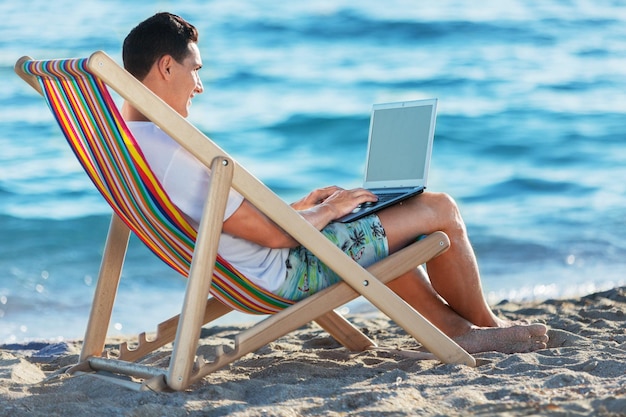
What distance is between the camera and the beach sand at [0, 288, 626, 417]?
278cm

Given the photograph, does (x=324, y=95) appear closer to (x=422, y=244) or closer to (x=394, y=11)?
(x=394, y=11)

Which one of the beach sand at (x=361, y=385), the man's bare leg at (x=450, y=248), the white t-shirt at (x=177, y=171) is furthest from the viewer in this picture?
the man's bare leg at (x=450, y=248)

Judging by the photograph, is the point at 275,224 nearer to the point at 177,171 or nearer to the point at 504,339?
the point at 177,171

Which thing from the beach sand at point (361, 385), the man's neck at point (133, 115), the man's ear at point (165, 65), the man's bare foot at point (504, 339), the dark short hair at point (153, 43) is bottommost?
the beach sand at point (361, 385)

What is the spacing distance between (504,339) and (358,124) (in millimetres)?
8168

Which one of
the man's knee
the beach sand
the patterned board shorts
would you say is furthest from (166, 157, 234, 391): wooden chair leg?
the man's knee

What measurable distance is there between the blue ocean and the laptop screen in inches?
100

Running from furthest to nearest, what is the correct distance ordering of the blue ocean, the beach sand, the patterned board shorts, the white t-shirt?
the blue ocean
the patterned board shorts
the white t-shirt
the beach sand

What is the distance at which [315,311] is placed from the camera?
3.26 m

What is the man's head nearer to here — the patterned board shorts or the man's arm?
the man's arm

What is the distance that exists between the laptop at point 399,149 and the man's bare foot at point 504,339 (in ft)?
1.98

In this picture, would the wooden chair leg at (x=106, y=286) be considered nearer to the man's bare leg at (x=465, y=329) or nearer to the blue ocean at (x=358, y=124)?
the man's bare leg at (x=465, y=329)

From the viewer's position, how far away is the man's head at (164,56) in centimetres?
319

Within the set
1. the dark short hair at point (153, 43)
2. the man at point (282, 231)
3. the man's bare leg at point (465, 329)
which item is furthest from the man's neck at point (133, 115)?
the man's bare leg at point (465, 329)
